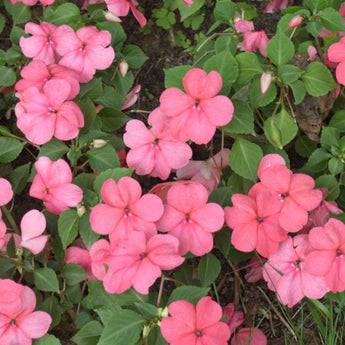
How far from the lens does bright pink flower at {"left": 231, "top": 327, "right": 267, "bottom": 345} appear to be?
1717 mm

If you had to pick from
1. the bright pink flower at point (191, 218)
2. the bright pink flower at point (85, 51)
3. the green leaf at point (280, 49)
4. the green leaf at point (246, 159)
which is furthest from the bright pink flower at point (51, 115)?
the green leaf at point (280, 49)

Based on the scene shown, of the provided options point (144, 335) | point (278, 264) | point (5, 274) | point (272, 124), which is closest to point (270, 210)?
point (278, 264)

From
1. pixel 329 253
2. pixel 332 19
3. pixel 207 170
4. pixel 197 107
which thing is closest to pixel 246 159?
pixel 207 170

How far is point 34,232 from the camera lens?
1483 millimetres

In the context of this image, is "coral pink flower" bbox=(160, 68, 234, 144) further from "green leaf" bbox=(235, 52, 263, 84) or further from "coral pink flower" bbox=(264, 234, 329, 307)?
"coral pink flower" bbox=(264, 234, 329, 307)

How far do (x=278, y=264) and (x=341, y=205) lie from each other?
381mm

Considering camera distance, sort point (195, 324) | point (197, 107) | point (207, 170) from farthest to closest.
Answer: point (207, 170)
point (197, 107)
point (195, 324)

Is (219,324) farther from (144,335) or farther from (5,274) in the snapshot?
(5,274)

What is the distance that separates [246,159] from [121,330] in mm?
564

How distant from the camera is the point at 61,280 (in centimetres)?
163

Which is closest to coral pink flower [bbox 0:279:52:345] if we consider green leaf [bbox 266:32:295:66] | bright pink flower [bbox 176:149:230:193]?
bright pink flower [bbox 176:149:230:193]

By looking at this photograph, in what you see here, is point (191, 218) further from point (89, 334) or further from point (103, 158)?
point (89, 334)

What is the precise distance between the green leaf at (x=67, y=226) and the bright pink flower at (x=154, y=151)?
22 cm

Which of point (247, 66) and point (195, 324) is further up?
point (247, 66)
